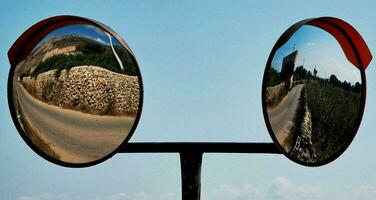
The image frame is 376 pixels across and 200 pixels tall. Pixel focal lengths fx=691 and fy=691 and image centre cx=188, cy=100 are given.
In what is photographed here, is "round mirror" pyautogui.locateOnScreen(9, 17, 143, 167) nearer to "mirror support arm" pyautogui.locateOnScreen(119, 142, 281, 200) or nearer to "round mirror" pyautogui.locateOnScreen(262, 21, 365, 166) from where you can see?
"mirror support arm" pyautogui.locateOnScreen(119, 142, 281, 200)

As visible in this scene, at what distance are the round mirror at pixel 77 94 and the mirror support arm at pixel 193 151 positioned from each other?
0.25 metres

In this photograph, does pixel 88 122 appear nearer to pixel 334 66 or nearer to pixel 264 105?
pixel 264 105

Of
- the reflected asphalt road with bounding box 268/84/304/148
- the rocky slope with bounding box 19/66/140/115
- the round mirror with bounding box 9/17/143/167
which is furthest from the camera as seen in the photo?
the rocky slope with bounding box 19/66/140/115

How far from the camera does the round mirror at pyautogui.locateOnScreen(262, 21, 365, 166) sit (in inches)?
183

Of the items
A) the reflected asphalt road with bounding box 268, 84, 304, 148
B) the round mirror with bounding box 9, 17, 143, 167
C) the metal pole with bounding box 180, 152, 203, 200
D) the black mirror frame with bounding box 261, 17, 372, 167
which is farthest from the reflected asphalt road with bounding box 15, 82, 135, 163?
the black mirror frame with bounding box 261, 17, 372, 167

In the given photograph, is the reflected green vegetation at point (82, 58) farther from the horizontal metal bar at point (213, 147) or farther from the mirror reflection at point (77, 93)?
the horizontal metal bar at point (213, 147)

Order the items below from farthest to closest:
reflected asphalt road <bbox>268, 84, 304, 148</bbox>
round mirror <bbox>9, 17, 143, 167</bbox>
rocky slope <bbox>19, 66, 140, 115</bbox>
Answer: rocky slope <bbox>19, 66, 140, 115</bbox>
round mirror <bbox>9, 17, 143, 167</bbox>
reflected asphalt road <bbox>268, 84, 304, 148</bbox>

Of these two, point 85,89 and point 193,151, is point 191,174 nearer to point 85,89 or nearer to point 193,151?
point 193,151

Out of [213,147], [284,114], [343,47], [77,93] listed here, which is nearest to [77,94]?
[77,93]

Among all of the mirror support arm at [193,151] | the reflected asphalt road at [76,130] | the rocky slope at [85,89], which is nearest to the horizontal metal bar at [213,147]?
the mirror support arm at [193,151]

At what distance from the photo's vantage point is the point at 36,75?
507 centimetres

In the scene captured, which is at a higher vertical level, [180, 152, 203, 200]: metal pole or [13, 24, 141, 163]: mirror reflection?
[13, 24, 141, 163]: mirror reflection

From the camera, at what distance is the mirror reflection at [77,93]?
486 centimetres

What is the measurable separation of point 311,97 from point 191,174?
3.39 ft
